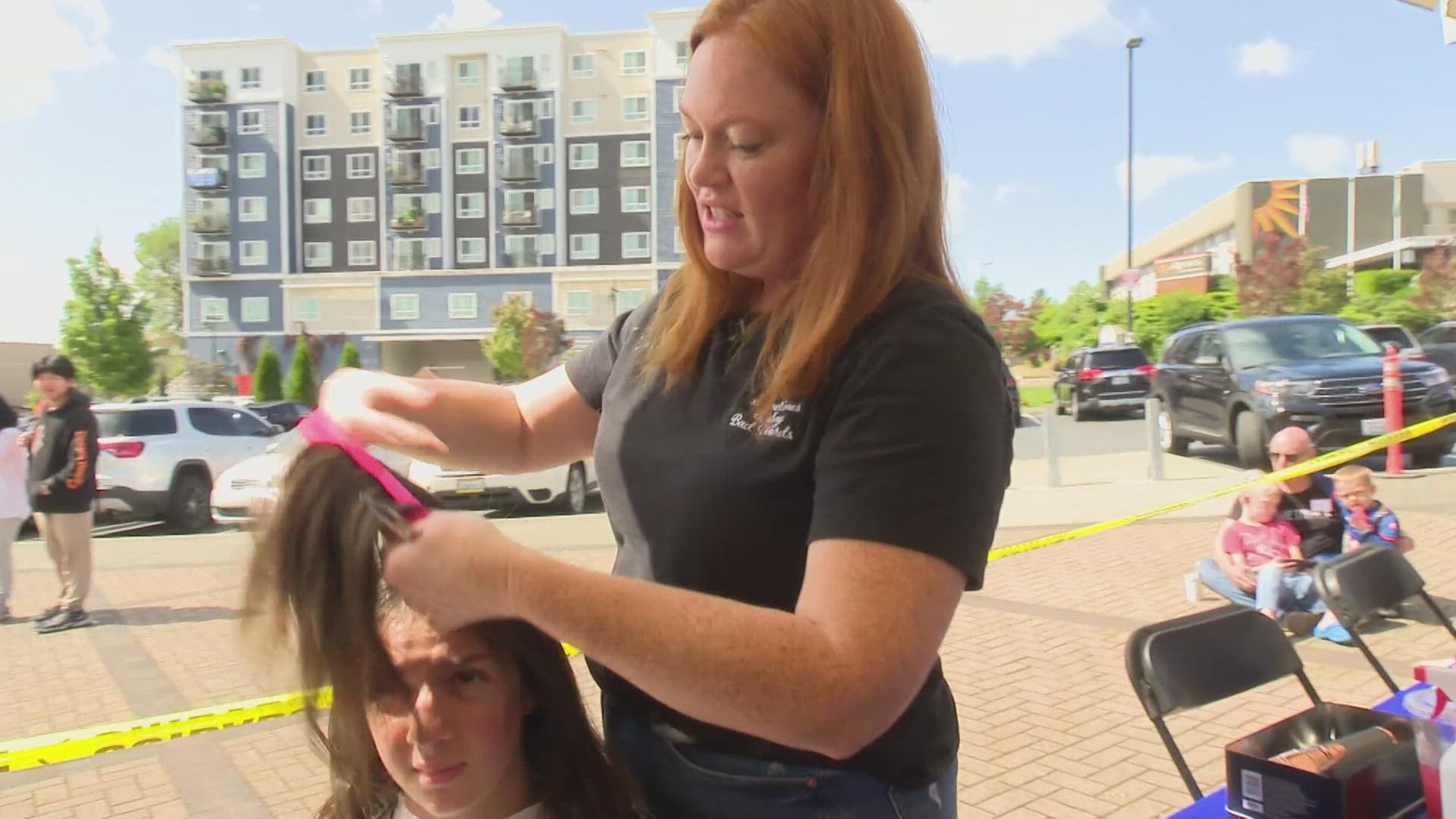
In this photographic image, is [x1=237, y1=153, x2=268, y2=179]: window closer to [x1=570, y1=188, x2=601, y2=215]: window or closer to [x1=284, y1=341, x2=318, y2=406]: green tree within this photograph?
[x1=570, y1=188, x2=601, y2=215]: window

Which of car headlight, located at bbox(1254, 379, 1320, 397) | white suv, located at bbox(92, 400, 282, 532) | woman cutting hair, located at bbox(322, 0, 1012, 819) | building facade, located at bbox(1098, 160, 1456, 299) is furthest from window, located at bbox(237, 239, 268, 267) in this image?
woman cutting hair, located at bbox(322, 0, 1012, 819)

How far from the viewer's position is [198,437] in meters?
13.4

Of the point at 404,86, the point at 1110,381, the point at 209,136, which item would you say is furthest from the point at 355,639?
the point at 209,136

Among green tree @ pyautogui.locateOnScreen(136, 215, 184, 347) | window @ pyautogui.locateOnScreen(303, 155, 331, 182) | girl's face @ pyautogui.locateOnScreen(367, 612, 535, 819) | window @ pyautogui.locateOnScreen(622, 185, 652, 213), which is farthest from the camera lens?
green tree @ pyautogui.locateOnScreen(136, 215, 184, 347)

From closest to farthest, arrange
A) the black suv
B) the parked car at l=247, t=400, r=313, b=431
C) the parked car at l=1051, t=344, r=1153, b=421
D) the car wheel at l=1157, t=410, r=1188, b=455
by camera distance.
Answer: the black suv < the car wheel at l=1157, t=410, r=1188, b=455 < the parked car at l=247, t=400, r=313, b=431 < the parked car at l=1051, t=344, r=1153, b=421

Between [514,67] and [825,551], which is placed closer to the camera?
[825,551]

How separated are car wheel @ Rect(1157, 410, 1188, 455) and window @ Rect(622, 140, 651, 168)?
47759 mm

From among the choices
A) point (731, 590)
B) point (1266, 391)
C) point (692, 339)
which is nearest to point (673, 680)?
point (731, 590)

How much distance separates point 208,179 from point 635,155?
967 inches

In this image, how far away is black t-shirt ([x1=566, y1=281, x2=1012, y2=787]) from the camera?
1147 millimetres

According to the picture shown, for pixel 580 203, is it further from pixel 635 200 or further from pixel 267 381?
pixel 267 381

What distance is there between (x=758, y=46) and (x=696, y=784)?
0.96 m

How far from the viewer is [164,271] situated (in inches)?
2776

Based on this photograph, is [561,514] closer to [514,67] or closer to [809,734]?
[809,734]
